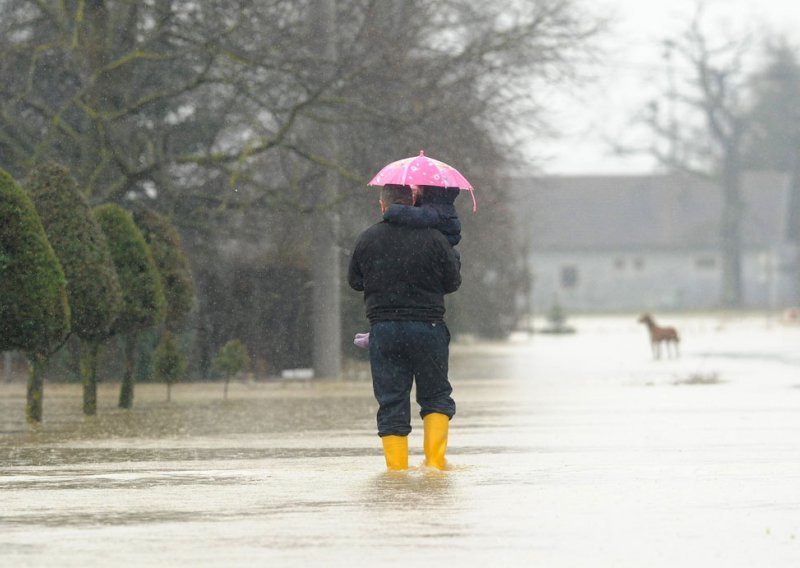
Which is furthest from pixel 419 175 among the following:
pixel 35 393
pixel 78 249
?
pixel 35 393

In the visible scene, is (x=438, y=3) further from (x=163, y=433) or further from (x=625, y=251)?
(x=625, y=251)

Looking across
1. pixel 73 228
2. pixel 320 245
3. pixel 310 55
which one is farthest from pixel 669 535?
pixel 320 245

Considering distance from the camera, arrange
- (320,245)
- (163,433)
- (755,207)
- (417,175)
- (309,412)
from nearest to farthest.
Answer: (417,175) < (163,433) < (309,412) < (320,245) < (755,207)

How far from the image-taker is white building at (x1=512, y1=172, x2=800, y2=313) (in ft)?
329

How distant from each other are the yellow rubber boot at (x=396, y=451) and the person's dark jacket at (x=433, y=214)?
1292 mm

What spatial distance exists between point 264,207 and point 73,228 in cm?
847

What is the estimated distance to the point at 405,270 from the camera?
11.4 m

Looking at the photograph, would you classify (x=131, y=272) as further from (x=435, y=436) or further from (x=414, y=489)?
(x=414, y=489)

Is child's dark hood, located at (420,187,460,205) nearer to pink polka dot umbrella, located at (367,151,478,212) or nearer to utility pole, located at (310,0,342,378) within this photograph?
pink polka dot umbrella, located at (367,151,478,212)

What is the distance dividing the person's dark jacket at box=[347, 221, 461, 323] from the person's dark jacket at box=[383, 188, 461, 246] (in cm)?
7

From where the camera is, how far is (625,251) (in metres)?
102

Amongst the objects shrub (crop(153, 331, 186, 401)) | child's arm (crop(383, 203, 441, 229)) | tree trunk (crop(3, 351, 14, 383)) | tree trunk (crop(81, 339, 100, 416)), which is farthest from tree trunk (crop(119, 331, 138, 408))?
child's arm (crop(383, 203, 441, 229))

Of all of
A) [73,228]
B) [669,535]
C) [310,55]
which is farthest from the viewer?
[310,55]

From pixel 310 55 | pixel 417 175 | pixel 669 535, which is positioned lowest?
pixel 669 535
